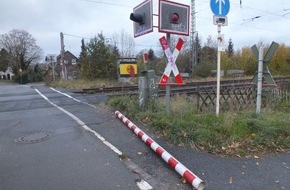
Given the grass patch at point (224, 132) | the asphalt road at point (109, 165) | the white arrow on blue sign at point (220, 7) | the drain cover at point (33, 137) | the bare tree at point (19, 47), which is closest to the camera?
the asphalt road at point (109, 165)

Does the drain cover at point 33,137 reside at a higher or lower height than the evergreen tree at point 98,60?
lower

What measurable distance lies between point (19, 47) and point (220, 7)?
222 ft

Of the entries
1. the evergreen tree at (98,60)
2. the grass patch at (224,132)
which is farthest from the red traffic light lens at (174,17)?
the evergreen tree at (98,60)

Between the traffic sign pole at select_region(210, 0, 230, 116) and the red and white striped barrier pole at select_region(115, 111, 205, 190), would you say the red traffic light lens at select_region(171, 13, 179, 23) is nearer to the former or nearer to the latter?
the traffic sign pole at select_region(210, 0, 230, 116)

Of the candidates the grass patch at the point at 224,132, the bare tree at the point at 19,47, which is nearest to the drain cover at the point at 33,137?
the grass patch at the point at 224,132

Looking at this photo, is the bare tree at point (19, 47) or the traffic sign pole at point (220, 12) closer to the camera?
the traffic sign pole at point (220, 12)

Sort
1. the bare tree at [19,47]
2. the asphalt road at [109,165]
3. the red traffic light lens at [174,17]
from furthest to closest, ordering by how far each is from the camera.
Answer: the bare tree at [19,47] < the red traffic light lens at [174,17] < the asphalt road at [109,165]

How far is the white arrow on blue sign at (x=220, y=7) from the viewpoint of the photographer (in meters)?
6.82

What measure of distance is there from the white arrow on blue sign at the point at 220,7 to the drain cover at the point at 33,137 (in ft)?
17.4

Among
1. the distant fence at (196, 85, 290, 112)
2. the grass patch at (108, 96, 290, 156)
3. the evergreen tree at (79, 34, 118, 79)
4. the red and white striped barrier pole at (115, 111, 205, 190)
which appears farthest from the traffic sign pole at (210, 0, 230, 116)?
the evergreen tree at (79, 34, 118, 79)

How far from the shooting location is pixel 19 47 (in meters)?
65.3

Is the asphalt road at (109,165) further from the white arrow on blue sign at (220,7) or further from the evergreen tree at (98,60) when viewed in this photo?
the evergreen tree at (98,60)

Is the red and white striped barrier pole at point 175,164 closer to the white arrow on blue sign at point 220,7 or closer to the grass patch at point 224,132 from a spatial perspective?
the grass patch at point 224,132

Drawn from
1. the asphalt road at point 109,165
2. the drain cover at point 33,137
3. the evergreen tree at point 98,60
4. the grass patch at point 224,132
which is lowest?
the asphalt road at point 109,165
